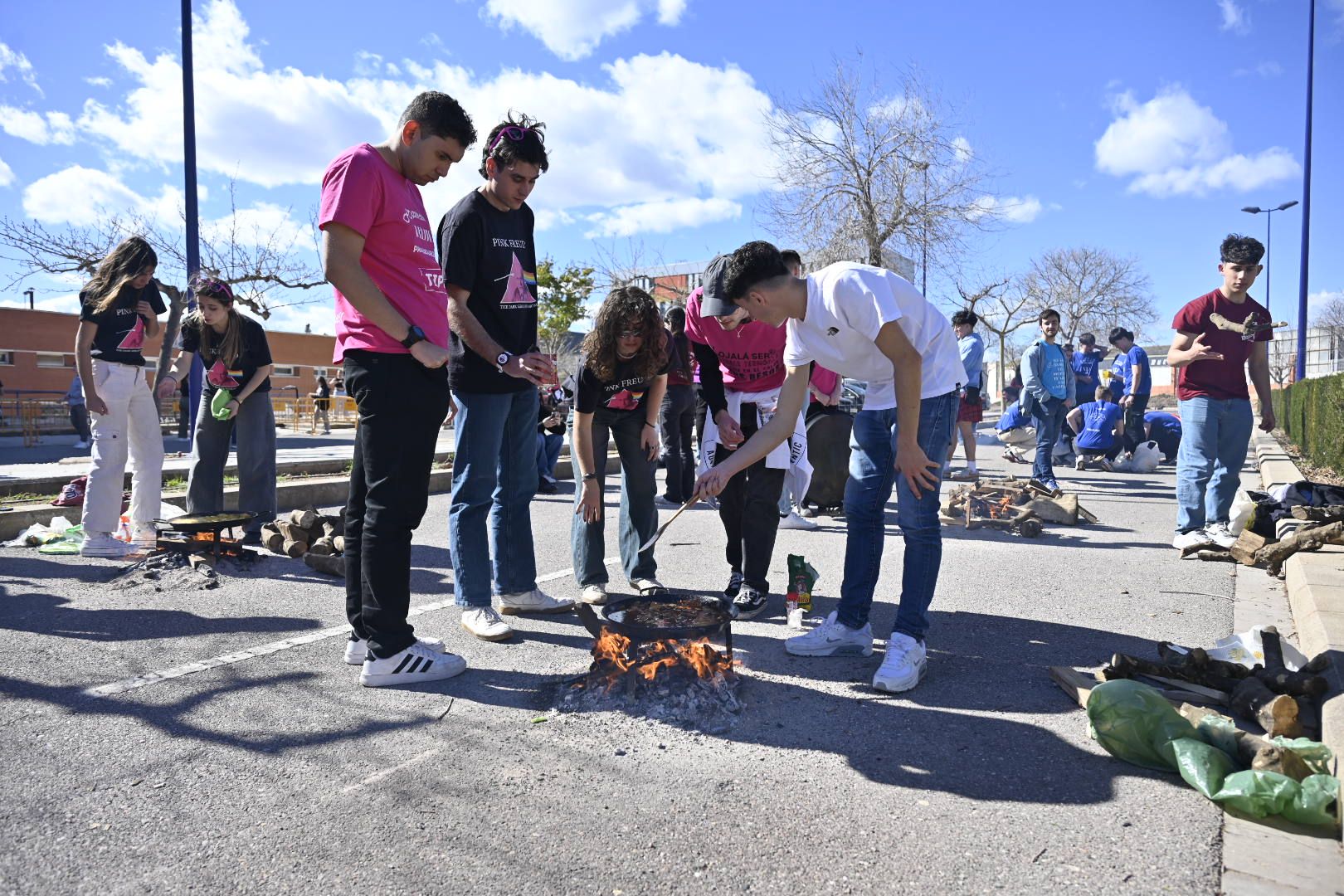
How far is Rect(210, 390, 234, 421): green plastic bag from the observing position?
231 inches

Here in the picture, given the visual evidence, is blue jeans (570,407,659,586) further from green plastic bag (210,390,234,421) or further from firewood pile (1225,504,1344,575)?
firewood pile (1225,504,1344,575)

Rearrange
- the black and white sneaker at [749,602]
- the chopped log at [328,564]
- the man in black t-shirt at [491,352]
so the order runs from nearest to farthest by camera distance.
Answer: the man in black t-shirt at [491,352] < the black and white sneaker at [749,602] < the chopped log at [328,564]

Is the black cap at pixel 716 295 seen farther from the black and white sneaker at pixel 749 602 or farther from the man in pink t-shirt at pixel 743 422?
the black and white sneaker at pixel 749 602

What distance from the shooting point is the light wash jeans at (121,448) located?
5535 millimetres

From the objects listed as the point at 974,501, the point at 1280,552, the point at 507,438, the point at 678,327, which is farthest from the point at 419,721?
the point at 678,327

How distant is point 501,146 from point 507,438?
1330mm

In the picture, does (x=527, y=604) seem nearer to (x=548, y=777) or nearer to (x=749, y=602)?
(x=749, y=602)

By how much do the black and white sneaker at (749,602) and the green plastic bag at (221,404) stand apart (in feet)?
12.3

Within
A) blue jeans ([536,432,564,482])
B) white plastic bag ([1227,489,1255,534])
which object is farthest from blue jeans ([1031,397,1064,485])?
blue jeans ([536,432,564,482])

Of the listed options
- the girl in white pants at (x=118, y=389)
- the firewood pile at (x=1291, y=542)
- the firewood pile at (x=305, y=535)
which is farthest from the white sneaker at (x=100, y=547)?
the firewood pile at (x=1291, y=542)

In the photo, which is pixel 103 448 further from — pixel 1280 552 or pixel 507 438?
pixel 1280 552

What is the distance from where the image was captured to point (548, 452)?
9883mm

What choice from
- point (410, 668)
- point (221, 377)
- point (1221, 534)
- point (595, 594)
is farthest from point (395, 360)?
point (1221, 534)

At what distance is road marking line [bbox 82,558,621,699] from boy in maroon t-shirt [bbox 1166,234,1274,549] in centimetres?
503
